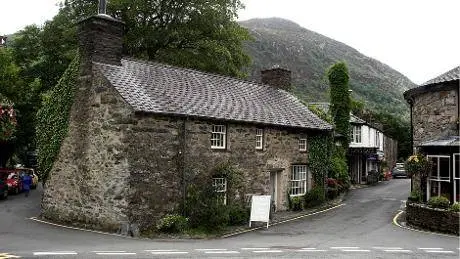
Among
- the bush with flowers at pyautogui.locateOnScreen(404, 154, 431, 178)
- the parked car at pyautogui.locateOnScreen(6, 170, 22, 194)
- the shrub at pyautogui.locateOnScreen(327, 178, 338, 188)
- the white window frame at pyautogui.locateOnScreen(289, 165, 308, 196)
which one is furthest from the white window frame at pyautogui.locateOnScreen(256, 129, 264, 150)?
the parked car at pyautogui.locateOnScreen(6, 170, 22, 194)

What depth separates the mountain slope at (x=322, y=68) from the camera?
115 m

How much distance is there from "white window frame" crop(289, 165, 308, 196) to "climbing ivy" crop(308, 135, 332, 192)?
1.99ft

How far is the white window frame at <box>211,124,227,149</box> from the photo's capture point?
22000 mm

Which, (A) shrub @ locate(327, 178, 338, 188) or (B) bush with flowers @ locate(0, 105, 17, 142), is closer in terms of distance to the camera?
(B) bush with flowers @ locate(0, 105, 17, 142)

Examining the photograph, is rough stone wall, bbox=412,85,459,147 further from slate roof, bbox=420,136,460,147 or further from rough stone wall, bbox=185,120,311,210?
rough stone wall, bbox=185,120,311,210

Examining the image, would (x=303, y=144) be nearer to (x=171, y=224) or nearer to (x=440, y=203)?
(x=440, y=203)

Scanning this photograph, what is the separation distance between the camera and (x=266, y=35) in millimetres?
174625

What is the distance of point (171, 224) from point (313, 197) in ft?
36.9

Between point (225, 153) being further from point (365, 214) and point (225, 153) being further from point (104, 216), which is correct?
point (365, 214)

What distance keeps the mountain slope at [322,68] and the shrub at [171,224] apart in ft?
263

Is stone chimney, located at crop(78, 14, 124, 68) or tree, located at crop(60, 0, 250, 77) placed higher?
tree, located at crop(60, 0, 250, 77)

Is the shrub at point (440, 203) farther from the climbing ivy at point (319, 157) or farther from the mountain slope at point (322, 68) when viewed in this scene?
the mountain slope at point (322, 68)

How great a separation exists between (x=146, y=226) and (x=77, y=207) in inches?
142

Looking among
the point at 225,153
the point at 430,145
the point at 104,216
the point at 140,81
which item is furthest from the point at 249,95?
the point at 104,216
